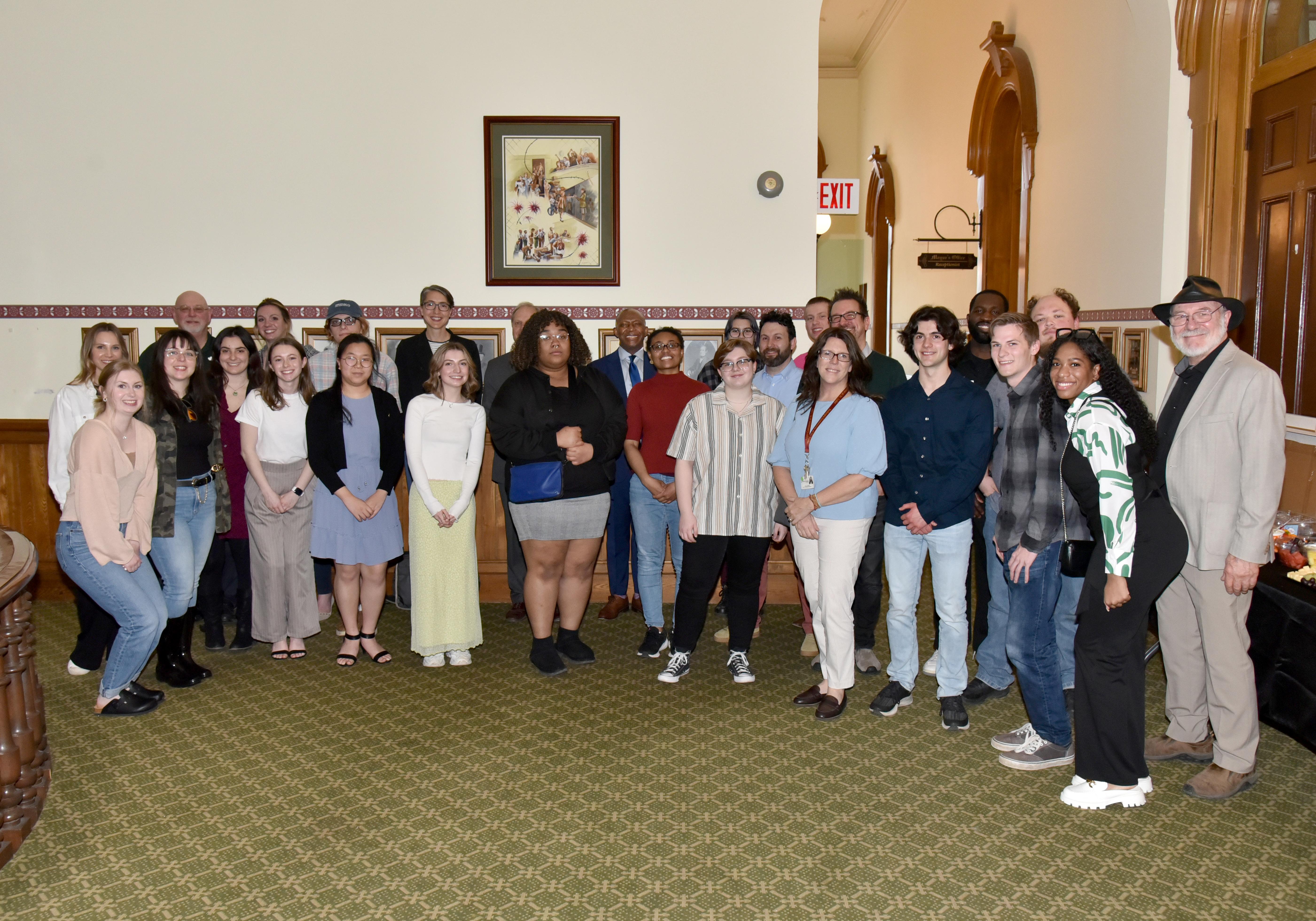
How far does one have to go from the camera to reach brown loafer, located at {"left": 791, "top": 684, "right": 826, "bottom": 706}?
4.37 metres

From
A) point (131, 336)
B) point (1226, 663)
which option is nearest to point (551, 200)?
point (131, 336)

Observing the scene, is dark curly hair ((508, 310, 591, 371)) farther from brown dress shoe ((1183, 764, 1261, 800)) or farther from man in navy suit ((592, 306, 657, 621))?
brown dress shoe ((1183, 764, 1261, 800))

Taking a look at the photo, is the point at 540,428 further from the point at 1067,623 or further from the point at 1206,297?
the point at 1206,297

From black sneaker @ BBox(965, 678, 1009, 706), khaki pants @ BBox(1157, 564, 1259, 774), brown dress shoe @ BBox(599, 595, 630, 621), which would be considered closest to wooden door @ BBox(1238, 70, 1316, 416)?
khaki pants @ BBox(1157, 564, 1259, 774)

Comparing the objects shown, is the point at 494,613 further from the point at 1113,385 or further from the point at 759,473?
the point at 1113,385

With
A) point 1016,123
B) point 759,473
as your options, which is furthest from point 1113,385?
point 1016,123

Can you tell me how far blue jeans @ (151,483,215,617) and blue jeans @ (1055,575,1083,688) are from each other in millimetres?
3692

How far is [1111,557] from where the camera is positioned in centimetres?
318

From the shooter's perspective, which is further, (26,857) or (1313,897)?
(26,857)

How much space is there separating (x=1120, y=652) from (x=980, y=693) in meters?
1.24

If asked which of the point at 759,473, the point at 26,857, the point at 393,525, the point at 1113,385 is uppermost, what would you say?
the point at 1113,385

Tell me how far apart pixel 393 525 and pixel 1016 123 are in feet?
21.4

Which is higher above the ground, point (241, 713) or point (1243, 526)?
point (1243, 526)

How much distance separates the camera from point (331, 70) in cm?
668
